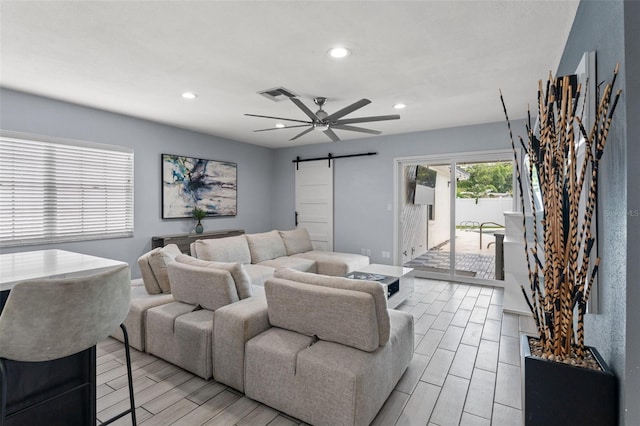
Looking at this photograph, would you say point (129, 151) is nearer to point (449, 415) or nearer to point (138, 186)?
point (138, 186)

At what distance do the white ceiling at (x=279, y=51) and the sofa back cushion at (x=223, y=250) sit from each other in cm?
181

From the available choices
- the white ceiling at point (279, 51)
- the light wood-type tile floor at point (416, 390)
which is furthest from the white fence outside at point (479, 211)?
the light wood-type tile floor at point (416, 390)

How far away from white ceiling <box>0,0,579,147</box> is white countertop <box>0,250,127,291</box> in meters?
1.59

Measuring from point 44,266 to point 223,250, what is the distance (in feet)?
9.32

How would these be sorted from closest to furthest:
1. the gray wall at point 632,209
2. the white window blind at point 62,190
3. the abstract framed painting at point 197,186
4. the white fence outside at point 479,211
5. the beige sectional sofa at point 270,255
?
the gray wall at point 632,209
the white window blind at point 62,190
the beige sectional sofa at point 270,255
the abstract framed painting at point 197,186
the white fence outside at point 479,211

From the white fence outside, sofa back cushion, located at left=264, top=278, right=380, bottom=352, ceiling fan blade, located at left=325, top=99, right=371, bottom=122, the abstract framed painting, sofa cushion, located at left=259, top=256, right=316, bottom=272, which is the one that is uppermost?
→ ceiling fan blade, located at left=325, top=99, right=371, bottom=122

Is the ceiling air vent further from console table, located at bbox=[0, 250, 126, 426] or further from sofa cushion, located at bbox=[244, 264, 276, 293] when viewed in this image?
sofa cushion, located at bbox=[244, 264, 276, 293]

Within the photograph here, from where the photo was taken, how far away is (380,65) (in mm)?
2877

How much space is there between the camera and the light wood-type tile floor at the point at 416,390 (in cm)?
194

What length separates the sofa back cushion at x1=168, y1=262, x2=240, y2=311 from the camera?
2.40 metres

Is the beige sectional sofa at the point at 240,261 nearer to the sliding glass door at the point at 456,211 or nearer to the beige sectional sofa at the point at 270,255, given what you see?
the beige sectional sofa at the point at 270,255

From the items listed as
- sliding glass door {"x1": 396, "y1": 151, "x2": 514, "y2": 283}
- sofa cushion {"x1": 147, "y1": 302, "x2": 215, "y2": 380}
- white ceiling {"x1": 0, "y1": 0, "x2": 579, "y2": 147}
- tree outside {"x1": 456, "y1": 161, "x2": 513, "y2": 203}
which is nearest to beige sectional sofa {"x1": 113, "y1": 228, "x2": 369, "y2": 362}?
sofa cushion {"x1": 147, "y1": 302, "x2": 215, "y2": 380}

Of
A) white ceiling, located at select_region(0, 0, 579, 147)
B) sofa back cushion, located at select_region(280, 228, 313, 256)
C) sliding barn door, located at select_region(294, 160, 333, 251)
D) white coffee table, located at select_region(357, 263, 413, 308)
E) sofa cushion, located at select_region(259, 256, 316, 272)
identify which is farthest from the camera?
sliding barn door, located at select_region(294, 160, 333, 251)

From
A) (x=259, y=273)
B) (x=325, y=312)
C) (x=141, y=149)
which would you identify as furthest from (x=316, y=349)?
(x=141, y=149)
